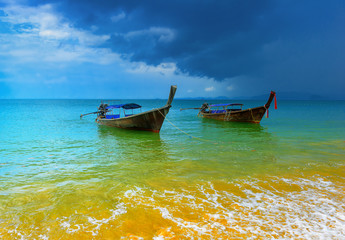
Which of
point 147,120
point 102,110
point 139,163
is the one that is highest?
point 102,110

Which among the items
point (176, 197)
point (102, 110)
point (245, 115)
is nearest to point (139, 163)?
point (176, 197)

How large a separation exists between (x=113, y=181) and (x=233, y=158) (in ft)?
18.2

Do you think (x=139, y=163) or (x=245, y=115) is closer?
(x=139, y=163)

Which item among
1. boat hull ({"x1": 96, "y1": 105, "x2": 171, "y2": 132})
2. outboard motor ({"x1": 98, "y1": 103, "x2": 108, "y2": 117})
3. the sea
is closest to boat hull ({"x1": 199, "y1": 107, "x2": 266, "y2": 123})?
boat hull ({"x1": 96, "y1": 105, "x2": 171, "y2": 132})

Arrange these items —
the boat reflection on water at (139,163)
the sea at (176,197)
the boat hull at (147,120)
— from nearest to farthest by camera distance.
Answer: the sea at (176,197) < the boat reflection on water at (139,163) < the boat hull at (147,120)

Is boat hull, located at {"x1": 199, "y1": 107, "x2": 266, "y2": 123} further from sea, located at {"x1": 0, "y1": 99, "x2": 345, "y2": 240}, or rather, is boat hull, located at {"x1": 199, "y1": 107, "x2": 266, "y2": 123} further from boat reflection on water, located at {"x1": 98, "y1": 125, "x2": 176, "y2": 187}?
boat reflection on water, located at {"x1": 98, "y1": 125, "x2": 176, "y2": 187}

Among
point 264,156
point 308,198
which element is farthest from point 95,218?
point 264,156

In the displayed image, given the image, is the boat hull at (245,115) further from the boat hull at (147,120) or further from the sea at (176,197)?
the sea at (176,197)

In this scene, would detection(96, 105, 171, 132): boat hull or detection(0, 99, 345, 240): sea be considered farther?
detection(96, 105, 171, 132): boat hull

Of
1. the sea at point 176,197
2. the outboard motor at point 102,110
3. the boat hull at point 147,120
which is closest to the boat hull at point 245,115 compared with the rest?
the boat hull at point 147,120

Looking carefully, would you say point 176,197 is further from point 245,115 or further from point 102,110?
point 245,115

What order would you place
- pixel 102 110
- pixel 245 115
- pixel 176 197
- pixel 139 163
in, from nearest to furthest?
pixel 176 197
pixel 139 163
pixel 102 110
pixel 245 115

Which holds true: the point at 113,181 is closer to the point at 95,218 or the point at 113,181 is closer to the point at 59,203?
the point at 59,203

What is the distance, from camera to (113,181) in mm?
6785
